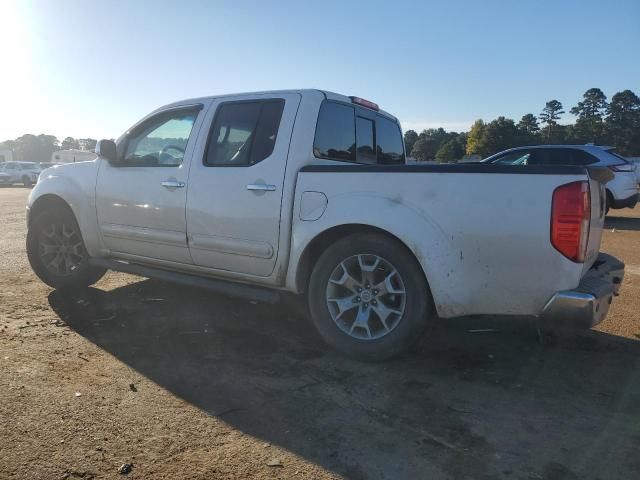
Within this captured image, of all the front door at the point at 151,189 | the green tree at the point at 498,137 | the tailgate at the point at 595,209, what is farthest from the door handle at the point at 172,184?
the green tree at the point at 498,137

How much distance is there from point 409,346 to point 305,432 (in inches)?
44.6

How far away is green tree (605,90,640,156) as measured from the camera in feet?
212

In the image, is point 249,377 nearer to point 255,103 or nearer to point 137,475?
point 137,475

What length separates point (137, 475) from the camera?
2.26 m

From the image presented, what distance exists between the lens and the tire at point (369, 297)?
344cm

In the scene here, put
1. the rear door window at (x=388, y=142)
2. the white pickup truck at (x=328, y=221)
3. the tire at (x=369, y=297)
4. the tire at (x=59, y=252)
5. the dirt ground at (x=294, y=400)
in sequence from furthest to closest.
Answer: the tire at (x=59, y=252) → the rear door window at (x=388, y=142) → the tire at (x=369, y=297) → the white pickup truck at (x=328, y=221) → the dirt ground at (x=294, y=400)

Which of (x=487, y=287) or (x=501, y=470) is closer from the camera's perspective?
(x=501, y=470)

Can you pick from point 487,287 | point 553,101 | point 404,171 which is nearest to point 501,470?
point 487,287

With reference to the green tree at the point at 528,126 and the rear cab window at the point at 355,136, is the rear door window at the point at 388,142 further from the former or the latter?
the green tree at the point at 528,126

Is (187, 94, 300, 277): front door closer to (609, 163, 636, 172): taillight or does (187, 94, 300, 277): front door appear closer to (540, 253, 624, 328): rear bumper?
(540, 253, 624, 328): rear bumper

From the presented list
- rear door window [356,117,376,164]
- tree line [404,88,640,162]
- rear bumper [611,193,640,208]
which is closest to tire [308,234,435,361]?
rear door window [356,117,376,164]

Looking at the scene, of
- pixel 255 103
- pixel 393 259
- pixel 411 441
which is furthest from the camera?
pixel 255 103

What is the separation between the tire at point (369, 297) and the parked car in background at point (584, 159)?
821cm

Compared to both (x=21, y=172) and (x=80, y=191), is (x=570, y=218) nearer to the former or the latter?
(x=80, y=191)
